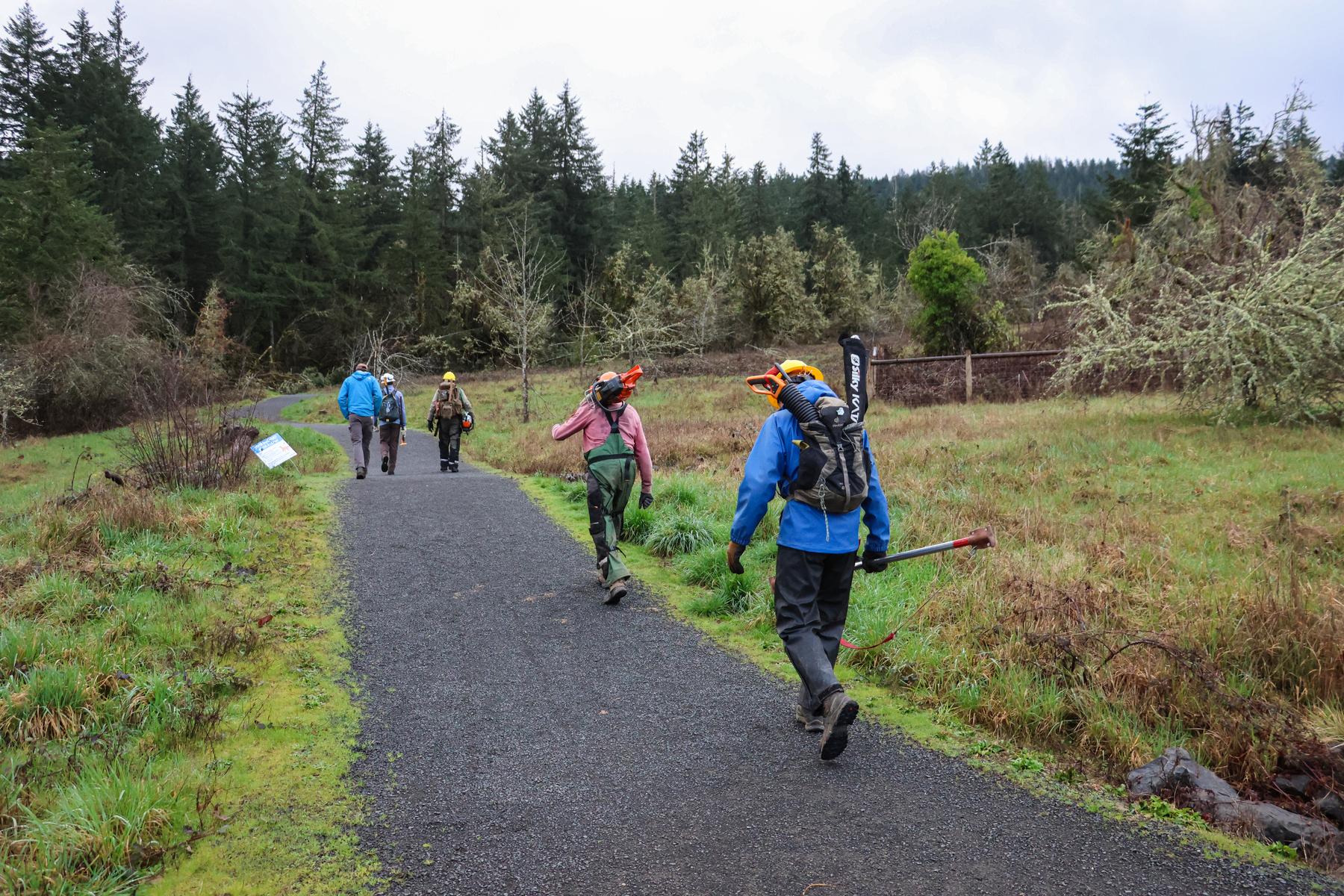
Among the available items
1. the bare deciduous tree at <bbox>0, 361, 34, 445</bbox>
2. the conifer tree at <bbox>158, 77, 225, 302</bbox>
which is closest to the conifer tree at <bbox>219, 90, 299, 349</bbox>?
the conifer tree at <bbox>158, 77, 225, 302</bbox>

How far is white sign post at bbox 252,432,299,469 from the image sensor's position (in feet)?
32.4

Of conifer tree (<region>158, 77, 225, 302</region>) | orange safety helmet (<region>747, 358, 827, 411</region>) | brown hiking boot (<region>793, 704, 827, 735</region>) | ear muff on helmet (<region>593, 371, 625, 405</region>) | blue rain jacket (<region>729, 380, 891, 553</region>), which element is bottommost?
brown hiking boot (<region>793, 704, 827, 735</region>)

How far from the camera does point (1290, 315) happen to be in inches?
475

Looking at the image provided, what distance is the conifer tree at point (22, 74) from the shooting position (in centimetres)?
4028

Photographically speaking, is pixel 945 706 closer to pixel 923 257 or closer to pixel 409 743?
pixel 409 743

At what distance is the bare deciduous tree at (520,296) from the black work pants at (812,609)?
19.6 meters

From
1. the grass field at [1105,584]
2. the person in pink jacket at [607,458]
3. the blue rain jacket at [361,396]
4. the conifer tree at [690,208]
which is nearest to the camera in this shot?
the grass field at [1105,584]

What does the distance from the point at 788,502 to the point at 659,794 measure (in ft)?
5.39

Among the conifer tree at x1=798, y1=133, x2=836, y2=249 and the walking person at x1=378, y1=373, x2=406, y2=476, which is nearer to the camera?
the walking person at x1=378, y1=373, x2=406, y2=476

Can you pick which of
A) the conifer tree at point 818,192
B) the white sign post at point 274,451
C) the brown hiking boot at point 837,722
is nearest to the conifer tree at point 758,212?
the conifer tree at point 818,192

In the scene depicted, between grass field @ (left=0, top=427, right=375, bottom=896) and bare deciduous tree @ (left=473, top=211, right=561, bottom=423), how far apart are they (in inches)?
631

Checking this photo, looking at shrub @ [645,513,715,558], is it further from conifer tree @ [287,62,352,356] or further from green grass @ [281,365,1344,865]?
conifer tree @ [287,62,352,356]

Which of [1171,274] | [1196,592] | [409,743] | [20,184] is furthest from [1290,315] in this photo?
[20,184]

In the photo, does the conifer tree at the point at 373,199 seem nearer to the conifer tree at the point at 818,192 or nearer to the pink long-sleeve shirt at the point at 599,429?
the conifer tree at the point at 818,192
